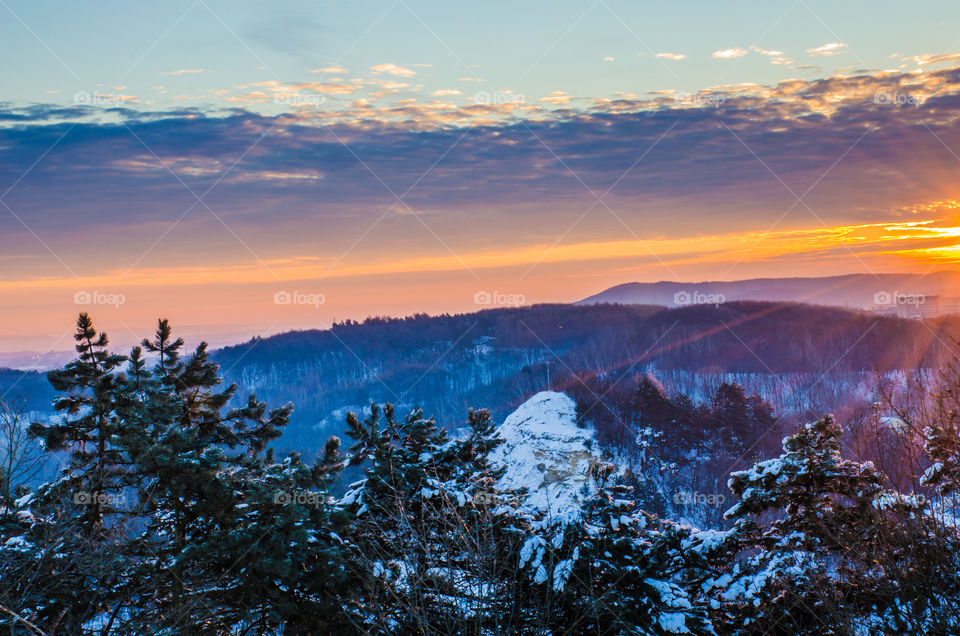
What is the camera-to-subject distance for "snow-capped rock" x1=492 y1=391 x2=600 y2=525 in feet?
270

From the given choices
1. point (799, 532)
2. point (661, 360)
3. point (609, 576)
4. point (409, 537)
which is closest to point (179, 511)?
point (409, 537)

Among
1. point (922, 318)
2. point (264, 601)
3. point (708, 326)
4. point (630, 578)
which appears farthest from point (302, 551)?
point (922, 318)

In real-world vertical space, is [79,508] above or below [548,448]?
below

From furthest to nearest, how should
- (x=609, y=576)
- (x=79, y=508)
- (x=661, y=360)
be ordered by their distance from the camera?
(x=661, y=360) → (x=79, y=508) → (x=609, y=576)

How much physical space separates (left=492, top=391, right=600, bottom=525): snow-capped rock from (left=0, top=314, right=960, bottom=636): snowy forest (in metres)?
→ 56.5

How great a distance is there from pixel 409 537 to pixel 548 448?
81567 mm

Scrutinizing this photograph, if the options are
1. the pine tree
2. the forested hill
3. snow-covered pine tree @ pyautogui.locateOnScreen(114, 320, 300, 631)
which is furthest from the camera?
the forested hill

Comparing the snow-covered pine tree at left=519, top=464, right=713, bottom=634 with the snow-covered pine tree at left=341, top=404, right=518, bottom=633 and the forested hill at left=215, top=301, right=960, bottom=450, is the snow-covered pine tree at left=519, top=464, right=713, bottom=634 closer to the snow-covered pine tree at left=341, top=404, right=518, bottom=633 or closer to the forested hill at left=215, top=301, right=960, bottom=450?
the snow-covered pine tree at left=341, top=404, right=518, bottom=633

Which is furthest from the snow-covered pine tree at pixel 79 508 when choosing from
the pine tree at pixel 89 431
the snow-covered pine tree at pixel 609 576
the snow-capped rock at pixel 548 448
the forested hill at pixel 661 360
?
the forested hill at pixel 661 360

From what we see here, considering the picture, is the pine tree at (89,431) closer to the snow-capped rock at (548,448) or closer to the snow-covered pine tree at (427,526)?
the snow-covered pine tree at (427,526)

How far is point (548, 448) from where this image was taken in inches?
3743

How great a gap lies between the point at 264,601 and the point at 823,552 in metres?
12.2

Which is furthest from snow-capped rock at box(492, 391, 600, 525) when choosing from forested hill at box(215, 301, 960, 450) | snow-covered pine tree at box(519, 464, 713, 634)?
snow-covered pine tree at box(519, 464, 713, 634)

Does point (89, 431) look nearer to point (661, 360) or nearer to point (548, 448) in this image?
point (548, 448)
